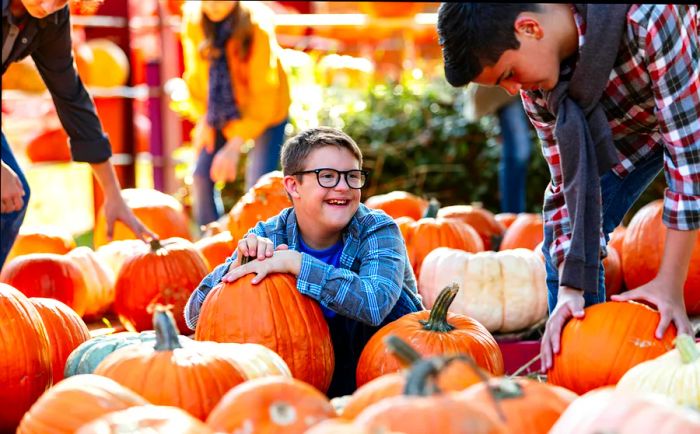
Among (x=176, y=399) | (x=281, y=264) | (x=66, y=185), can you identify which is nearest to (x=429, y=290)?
(x=281, y=264)

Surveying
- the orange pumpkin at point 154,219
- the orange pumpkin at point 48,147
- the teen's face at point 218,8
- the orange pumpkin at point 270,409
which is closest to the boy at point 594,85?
the orange pumpkin at point 270,409

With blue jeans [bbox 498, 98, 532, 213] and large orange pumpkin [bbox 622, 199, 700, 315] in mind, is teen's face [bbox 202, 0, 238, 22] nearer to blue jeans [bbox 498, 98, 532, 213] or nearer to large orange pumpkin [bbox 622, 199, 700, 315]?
blue jeans [bbox 498, 98, 532, 213]

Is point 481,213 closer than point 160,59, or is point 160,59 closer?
point 481,213

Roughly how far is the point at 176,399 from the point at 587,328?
111cm

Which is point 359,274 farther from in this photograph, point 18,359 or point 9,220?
point 9,220

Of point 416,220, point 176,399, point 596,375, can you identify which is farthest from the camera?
point 416,220

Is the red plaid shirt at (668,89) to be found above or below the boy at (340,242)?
above

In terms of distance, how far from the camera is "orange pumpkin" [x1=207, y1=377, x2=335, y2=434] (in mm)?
1771

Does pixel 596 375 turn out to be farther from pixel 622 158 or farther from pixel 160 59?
pixel 160 59

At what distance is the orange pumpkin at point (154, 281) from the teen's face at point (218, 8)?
1.93 m

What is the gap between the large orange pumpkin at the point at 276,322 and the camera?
2.75 m

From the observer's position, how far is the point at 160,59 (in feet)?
28.1

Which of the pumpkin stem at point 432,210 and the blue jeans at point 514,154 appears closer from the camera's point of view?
the pumpkin stem at point 432,210

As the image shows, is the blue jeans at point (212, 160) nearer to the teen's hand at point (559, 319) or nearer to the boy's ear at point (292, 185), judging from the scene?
the boy's ear at point (292, 185)
